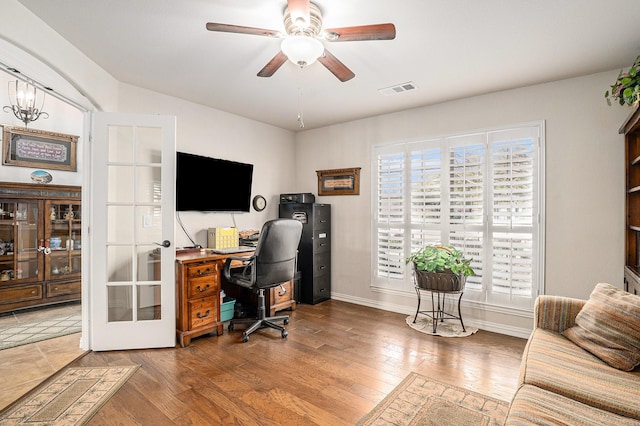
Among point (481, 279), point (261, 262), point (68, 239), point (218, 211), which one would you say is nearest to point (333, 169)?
point (218, 211)

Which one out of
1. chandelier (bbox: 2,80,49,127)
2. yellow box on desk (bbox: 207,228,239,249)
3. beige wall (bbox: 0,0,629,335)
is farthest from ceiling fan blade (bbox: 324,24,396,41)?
chandelier (bbox: 2,80,49,127)

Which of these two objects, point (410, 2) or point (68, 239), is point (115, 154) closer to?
point (68, 239)

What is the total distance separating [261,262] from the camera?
306 cm

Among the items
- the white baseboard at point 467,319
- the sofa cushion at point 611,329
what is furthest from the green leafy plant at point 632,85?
the white baseboard at point 467,319

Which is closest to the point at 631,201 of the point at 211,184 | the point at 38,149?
the point at 211,184

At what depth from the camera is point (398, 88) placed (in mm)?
3293

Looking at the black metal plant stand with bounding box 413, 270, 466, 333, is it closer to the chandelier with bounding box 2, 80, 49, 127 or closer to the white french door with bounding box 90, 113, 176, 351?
the white french door with bounding box 90, 113, 176, 351

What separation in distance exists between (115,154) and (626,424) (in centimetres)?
362

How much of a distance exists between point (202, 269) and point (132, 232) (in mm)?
694

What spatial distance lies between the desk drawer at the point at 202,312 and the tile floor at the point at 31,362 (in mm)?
918

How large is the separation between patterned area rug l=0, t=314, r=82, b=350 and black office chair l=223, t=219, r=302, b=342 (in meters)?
1.73

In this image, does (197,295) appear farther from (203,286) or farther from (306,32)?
(306,32)

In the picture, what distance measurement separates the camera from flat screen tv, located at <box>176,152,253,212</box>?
350 centimetres

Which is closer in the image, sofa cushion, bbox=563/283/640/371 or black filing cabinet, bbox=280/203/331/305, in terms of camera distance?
sofa cushion, bbox=563/283/640/371
